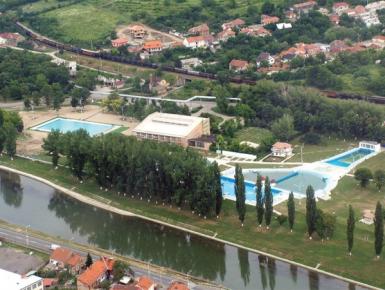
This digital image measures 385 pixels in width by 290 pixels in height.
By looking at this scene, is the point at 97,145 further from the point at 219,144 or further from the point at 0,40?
the point at 0,40

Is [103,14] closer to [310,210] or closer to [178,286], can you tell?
[310,210]

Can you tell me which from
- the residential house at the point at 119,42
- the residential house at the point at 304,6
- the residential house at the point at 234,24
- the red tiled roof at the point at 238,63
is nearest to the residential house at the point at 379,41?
the residential house at the point at 304,6

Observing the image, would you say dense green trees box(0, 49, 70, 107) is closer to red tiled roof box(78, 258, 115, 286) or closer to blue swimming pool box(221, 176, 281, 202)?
blue swimming pool box(221, 176, 281, 202)

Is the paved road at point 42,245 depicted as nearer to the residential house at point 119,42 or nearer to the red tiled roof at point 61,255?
the red tiled roof at point 61,255

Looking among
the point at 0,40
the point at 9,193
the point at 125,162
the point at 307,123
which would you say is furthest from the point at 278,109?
the point at 0,40

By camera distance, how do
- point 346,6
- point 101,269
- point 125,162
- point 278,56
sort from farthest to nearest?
point 346,6, point 278,56, point 125,162, point 101,269

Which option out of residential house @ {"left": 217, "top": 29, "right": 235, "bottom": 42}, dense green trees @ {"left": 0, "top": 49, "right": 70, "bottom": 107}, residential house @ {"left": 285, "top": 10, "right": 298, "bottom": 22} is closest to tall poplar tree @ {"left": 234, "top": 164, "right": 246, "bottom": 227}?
dense green trees @ {"left": 0, "top": 49, "right": 70, "bottom": 107}

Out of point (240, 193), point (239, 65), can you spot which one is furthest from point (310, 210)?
point (239, 65)
